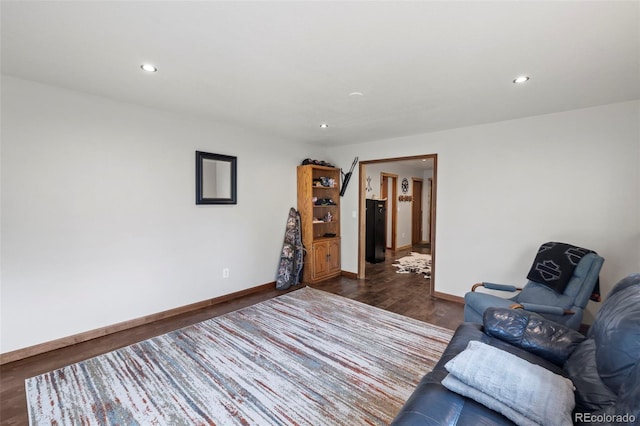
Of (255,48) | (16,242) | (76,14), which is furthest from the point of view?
(16,242)

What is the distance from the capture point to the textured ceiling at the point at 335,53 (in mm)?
1472

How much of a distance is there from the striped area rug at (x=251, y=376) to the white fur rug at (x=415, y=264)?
242cm

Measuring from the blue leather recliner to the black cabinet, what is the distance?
346 centimetres

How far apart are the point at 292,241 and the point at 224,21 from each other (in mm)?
3367

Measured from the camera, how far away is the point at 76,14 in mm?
1507

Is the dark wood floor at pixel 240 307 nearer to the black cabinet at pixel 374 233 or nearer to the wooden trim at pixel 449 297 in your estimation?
the wooden trim at pixel 449 297

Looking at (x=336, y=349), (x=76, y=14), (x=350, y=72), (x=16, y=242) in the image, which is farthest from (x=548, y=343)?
(x=16, y=242)

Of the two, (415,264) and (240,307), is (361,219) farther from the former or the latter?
(240,307)

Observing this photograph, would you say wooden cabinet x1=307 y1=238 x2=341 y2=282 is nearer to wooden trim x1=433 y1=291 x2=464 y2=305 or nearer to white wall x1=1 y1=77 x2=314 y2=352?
white wall x1=1 y1=77 x2=314 y2=352

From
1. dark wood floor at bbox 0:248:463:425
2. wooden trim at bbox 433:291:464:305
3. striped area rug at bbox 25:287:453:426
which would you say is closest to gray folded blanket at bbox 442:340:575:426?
striped area rug at bbox 25:287:453:426

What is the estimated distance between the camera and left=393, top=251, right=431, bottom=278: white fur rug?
537 cm

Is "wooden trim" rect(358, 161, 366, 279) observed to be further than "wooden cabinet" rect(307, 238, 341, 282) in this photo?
Yes

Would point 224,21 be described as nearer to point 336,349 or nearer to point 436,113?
point 436,113

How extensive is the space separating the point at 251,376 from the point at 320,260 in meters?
2.73
